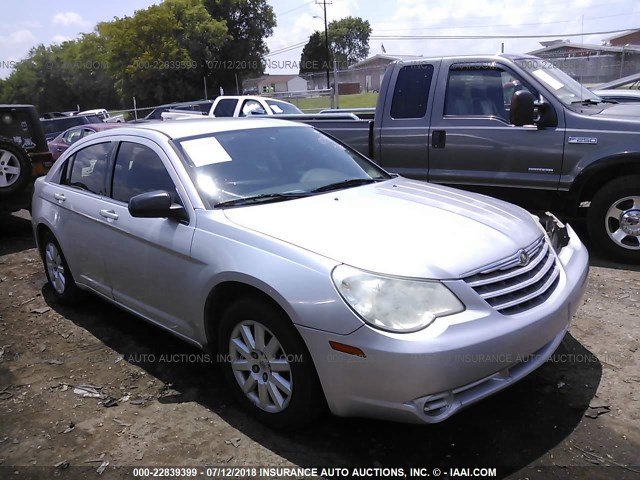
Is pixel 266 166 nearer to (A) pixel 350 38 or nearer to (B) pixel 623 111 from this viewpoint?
(B) pixel 623 111

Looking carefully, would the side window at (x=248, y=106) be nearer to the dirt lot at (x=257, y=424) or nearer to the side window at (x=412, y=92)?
the side window at (x=412, y=92)

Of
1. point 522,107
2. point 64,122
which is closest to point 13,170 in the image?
point 522,107

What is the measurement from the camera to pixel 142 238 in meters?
3.62

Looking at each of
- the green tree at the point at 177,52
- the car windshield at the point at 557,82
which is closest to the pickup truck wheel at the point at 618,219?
the car windshield at the point at 557,82

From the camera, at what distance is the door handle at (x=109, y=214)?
12.9 ft

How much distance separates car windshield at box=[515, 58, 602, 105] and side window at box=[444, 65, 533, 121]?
0.74ft

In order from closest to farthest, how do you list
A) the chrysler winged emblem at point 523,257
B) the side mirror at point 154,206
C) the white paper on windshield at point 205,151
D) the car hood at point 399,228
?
the car hood at point 399,228 < the chrysler winged emblem at point 523,257 < the side mirror at point 154,206 < the white paper on windshield at point 205,151

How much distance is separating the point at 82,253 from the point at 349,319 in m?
2.82

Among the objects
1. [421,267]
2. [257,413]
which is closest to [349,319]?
[421,267]

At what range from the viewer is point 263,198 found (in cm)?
340

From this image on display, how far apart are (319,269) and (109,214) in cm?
206

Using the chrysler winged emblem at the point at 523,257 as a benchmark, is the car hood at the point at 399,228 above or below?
above

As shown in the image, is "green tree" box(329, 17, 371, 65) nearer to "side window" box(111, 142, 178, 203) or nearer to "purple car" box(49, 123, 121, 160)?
"purple car" box(49, 123, 121, 160)

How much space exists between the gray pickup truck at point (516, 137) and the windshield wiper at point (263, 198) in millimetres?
2975
